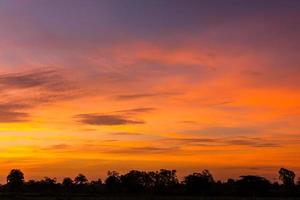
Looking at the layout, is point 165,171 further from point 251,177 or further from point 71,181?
point 251,177

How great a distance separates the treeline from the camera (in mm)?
146375

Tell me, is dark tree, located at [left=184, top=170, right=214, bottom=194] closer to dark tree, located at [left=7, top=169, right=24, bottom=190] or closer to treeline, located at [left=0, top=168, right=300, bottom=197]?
treeline, located at [left=0, top=168, right=300, bottom=197]

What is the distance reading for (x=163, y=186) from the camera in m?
181

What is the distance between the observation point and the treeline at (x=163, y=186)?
146375 millimetres

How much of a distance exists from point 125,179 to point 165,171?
18.7m

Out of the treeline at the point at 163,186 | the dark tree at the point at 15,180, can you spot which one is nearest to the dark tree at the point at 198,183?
the treeline at the point at 163,186

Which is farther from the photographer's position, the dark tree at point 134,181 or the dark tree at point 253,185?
the dark tree at point 134,181

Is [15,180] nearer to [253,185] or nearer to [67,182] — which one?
[67,182]

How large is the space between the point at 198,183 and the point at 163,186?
25462 millimetres

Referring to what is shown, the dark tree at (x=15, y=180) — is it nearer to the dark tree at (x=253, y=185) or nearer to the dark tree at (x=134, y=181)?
the dark tree at (x=134, y=181)

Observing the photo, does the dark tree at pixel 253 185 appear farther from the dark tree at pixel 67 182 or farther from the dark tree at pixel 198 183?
the dark tree at pixel 67 182

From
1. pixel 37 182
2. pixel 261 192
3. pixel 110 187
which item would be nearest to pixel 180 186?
pixel 110 187

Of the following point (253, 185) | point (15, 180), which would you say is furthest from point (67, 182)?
point (253, 185)

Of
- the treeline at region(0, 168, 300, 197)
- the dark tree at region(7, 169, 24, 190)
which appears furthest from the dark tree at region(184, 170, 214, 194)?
the dark tree at region(7, 169, 24, 190)
